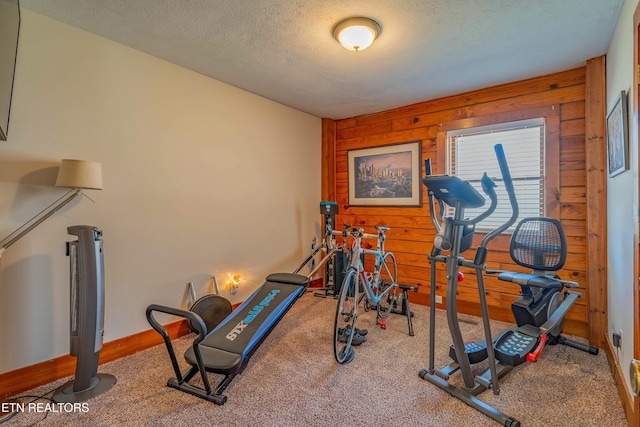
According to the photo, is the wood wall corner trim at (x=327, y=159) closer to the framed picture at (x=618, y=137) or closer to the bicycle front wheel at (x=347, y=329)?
the bicycle front wheel at (x=347, y=329)

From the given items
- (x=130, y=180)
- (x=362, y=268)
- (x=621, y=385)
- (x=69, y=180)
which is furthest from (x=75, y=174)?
(x=621, y=385)

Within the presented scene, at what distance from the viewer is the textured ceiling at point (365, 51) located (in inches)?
80.0

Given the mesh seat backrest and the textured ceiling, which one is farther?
the mesh seat backrest

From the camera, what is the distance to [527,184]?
318 centimetres

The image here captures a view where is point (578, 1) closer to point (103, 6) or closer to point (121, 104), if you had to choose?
point (103, 6)

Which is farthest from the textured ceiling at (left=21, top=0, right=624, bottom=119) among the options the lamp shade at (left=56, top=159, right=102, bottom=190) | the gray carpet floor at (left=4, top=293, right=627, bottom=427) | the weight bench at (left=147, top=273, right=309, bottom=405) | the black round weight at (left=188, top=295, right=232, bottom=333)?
the gray carpet floor at (left=4, top=293, right=627, bottom=427)

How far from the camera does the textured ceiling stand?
203 cm

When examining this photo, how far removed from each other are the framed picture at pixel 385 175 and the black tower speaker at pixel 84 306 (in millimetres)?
3142

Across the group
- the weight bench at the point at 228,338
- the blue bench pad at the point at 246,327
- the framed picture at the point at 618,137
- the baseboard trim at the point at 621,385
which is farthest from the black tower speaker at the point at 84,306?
the framed picture at the point at 618,137

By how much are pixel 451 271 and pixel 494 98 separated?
230cm

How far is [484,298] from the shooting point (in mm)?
1904

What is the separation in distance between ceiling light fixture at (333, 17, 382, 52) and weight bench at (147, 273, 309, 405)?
6.38 feet

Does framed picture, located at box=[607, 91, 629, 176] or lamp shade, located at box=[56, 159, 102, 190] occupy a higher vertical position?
framed picture, located at box=[607, 91, 629, 176]

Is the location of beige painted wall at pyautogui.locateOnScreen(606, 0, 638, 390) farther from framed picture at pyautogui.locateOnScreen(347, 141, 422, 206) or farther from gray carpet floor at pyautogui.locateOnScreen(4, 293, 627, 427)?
framed picture at pyautogui.locateOnScreen(347, 141, 422, 206)
